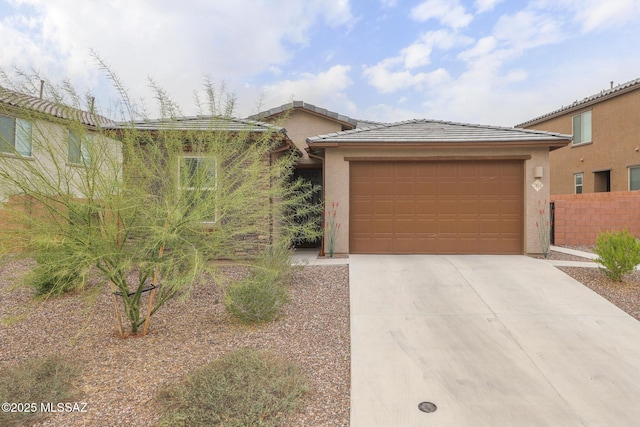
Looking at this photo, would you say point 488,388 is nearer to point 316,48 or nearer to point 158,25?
point 158,25

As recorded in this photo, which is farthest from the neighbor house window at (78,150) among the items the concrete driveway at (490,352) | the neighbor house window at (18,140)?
the concrete driveway at (490,352)

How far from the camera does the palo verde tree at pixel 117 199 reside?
12.8 feet

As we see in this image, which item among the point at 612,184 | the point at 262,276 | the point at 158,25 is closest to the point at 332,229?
the point at 262,276

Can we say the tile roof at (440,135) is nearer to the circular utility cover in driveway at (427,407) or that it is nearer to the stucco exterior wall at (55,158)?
the stucco exterior wall at (55,158)

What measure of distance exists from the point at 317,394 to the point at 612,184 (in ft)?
64.6

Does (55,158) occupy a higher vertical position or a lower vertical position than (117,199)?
higher

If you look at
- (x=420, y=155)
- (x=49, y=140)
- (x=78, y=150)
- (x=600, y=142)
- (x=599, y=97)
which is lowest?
(x=78, y=150)

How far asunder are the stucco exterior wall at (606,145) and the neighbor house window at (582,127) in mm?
194

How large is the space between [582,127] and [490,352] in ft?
61.8

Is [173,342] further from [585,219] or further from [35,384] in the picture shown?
[585,219]

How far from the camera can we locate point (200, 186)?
4410 mm

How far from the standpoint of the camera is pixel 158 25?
9.44 metres

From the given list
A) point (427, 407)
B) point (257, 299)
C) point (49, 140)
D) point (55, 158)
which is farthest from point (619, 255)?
point (49, 140)

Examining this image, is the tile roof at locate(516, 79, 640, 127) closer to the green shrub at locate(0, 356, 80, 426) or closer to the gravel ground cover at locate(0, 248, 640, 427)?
the gravel ground cover at locate(0, 248, 640, 427)
